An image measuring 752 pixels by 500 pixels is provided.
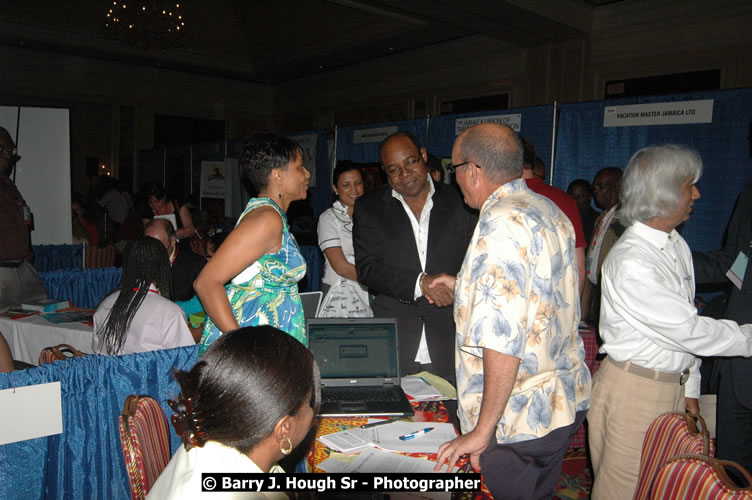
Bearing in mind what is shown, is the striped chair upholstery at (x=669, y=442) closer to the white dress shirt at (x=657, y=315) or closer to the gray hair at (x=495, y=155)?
the white dress shirt at (x=657, y=315)

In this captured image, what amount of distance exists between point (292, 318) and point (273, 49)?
36.5ft

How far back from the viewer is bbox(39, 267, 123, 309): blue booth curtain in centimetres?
471

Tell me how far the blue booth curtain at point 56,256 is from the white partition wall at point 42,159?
1.38 ft

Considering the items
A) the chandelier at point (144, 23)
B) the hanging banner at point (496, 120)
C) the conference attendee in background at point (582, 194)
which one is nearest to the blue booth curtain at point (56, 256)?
the chandelier at point (144, 23)

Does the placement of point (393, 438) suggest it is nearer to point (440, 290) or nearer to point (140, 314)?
point (440, 290)

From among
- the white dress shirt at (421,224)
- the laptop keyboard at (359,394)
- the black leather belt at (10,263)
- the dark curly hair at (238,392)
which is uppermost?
the white dress shirt at (421,224)

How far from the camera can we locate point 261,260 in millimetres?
2047

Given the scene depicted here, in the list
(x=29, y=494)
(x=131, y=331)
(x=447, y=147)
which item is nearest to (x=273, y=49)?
(x=447, y=147)

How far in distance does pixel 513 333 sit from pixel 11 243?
3894 mm

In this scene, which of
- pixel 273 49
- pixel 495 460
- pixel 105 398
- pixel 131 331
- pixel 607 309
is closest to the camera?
pixel 495 460

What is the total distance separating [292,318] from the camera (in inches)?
84.4

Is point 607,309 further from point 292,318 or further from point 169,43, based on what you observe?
point 169,43

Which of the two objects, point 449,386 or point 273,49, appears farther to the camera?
point 273,49

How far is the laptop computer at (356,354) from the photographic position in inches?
82.0
